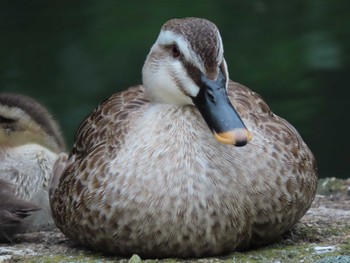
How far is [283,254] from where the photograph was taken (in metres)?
5.77

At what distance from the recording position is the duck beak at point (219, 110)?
Result: 18.0 ft

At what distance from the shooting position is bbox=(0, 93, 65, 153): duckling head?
24.9 ft

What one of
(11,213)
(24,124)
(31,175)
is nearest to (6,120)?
(24,124)

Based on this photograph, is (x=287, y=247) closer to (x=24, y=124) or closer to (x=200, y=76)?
(x=200, y=76)

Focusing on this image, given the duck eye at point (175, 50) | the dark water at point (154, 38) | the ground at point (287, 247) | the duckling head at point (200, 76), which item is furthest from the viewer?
the dark water at point (154, 38)

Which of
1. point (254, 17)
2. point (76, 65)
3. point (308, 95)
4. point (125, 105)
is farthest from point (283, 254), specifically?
point (254, 17)

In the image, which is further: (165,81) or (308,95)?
(308,95)

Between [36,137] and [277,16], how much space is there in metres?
6.32

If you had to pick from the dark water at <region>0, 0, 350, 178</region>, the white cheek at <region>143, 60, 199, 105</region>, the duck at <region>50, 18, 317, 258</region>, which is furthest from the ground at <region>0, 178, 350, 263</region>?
the dark water at <region>0, 0, 350, 178</region>

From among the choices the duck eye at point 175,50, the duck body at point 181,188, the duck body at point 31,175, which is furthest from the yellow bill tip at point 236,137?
the duck body at point 31,175

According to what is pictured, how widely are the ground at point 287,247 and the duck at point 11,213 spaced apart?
7cm

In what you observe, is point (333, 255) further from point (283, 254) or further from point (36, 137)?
point (36, 137)

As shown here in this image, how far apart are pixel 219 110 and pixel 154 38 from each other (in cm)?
687

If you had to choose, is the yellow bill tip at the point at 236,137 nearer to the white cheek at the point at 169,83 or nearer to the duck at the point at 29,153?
the white cheek at the point at 169,83
